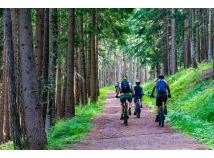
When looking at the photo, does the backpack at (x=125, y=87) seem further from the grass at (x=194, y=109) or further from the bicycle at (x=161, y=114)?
the grass at (x=194, y=109)

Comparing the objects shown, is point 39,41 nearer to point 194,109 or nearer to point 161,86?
point 161,86

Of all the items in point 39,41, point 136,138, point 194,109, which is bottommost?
point 136,138

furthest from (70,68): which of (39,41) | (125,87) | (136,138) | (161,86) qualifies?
(136,138)

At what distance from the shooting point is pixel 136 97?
53.4 ft

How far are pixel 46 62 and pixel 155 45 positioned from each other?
23.3m

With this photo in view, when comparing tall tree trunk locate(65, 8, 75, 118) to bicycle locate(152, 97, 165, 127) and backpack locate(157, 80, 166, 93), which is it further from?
bicycle locate(152, 97, 165, 127)

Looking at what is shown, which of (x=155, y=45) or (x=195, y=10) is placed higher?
(x=195, y=10)

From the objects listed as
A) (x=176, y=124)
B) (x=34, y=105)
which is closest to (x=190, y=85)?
(x=176, y=124)

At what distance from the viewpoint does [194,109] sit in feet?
51.6

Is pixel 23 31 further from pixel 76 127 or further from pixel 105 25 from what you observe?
pixel 105 25

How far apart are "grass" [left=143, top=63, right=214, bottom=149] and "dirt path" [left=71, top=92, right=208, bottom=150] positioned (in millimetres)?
458

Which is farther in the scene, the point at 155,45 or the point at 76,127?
the point at 155,45

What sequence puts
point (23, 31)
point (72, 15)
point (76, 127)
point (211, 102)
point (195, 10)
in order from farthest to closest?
point (195, 10)
point (72, 15)
point (211, 102)
point (76, 127)
point (23, 31)

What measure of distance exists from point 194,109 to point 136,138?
5.98 metres
